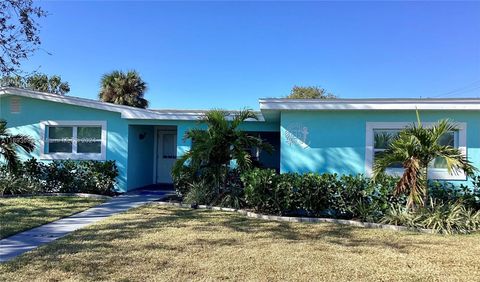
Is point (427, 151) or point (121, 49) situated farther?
point (121, 49)

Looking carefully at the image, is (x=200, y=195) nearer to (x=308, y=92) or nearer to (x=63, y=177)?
(x=63, y=177)

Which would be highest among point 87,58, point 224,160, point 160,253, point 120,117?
point 87,58

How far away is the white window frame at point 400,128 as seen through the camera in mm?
9414

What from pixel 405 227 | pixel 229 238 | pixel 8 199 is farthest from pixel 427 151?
pixel 8 199

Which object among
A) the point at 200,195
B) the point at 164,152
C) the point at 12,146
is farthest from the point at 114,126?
the point at 200,195

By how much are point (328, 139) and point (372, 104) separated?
58.3 inches

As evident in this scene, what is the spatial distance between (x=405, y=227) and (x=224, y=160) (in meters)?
4.87

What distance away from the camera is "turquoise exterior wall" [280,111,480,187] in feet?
32.5

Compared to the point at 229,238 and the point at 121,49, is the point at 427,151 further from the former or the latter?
the point at 121,49

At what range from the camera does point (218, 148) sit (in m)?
9.94

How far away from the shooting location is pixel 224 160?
10.1m

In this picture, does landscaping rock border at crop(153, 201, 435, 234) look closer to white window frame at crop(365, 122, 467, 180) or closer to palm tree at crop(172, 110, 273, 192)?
palm tree at crop(172, 110, 273, 192)

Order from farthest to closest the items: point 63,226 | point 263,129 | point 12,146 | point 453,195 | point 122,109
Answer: point 263,129 < point 122,109 < point 12,146 < point 453,195 < point 63,226

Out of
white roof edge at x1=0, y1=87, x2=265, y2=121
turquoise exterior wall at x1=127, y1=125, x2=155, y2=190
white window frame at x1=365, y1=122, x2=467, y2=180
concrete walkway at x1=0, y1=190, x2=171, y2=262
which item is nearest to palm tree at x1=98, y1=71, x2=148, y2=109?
turquoise exterior wall at x1=127, y1=125, x2=155, y2=190
